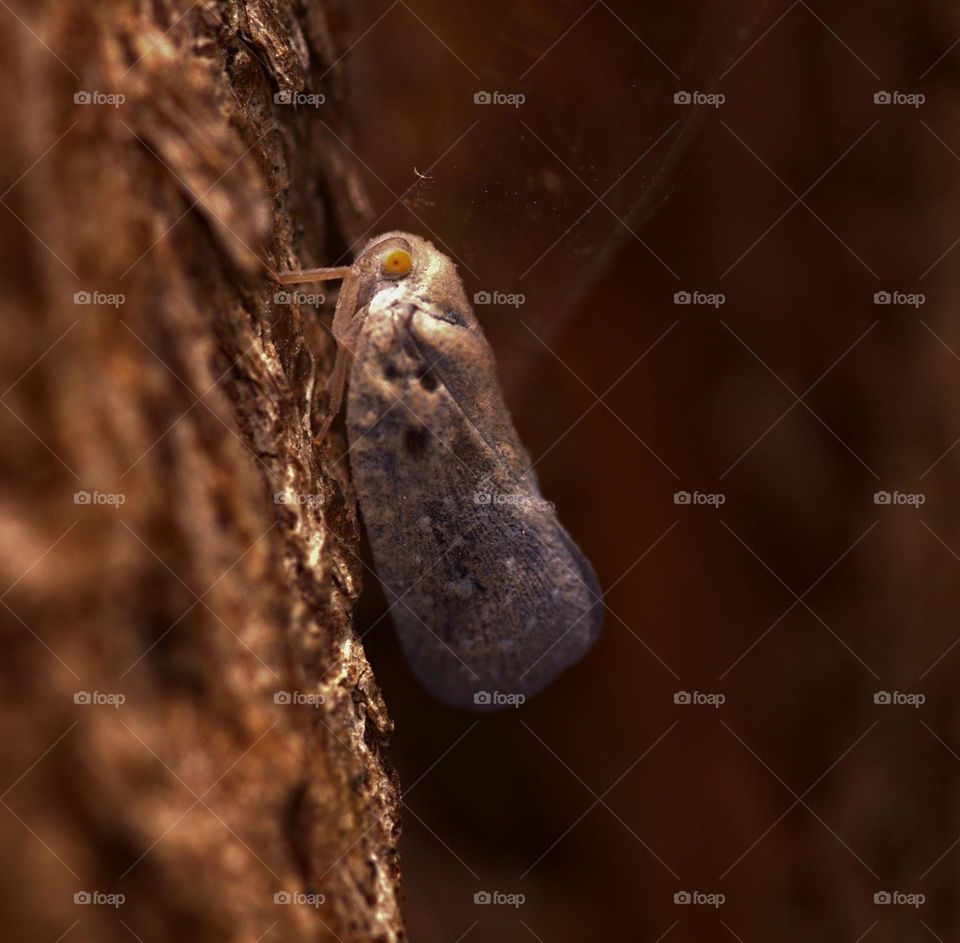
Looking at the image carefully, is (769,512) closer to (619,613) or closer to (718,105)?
(619,613)

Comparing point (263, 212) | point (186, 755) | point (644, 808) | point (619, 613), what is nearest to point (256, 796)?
point (186, 755)

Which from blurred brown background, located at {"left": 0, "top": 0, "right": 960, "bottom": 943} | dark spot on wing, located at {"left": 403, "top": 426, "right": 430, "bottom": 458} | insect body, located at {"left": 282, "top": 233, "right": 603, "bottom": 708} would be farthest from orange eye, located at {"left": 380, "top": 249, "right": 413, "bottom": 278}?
dark spot on wing, located at {"left": 403, "top": 426, "right": 430, "bottom": 458}

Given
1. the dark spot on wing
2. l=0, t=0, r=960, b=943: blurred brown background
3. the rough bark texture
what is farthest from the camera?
the dark spot on wing

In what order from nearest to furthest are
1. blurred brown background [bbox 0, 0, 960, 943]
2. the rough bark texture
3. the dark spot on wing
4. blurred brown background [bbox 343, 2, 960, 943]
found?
the rough bark texture
blurred brown background [bbox 0, 0, 960, 943]
the dark spot on wing
blurred brown background [bbox 343, 2, 960, 943]

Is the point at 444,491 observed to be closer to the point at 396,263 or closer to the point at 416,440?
the point at 416,440

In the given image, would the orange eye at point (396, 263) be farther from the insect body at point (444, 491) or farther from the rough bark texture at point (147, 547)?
the rough bark texture at point (147, 547)

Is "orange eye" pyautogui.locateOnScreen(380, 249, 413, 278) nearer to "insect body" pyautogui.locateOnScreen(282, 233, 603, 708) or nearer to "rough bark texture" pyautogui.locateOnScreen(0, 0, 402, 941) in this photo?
"insect body" pyautogui.locateOnScreen(282, 233, 603, 708)
